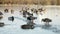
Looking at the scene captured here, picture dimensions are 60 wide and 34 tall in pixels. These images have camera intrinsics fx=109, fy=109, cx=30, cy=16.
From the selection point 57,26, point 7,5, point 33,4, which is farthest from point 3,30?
point 57,26

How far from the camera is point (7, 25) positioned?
1259 mm

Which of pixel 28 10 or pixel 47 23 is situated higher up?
pixel 28 10

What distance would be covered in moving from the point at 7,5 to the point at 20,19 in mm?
237

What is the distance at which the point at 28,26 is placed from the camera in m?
1.26

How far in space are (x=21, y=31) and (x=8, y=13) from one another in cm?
28

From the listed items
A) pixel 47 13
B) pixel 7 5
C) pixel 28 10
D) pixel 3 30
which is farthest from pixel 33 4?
pixel 3 30

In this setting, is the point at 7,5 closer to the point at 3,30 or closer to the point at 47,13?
the point at 3,30

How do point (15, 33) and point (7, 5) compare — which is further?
point (7, 5)

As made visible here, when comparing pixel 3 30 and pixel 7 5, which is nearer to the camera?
pixel 3 30

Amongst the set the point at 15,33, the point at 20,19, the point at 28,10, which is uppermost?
the point at 28,10

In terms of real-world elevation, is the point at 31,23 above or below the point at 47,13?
below

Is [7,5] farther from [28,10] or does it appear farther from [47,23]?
[47,23]

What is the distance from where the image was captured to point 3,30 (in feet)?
4.04

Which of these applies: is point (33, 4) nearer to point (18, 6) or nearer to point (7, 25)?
point (18, 6)
